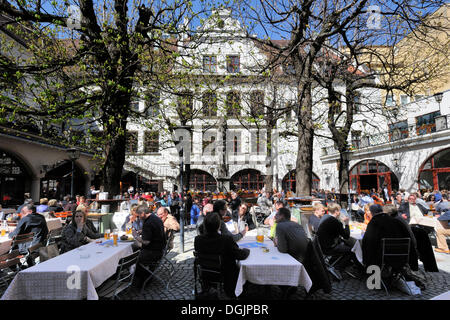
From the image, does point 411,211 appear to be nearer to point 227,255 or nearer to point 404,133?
point 227,255

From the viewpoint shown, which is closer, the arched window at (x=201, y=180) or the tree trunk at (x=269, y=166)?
the tree trunk at (x=269, y=166)

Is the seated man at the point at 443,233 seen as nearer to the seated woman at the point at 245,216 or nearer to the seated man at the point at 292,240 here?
the seated woman at the point at 245,216

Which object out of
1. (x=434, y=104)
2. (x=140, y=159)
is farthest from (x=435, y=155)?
(x=140, y=159)

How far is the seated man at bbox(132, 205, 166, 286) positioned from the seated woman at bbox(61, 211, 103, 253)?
3.62 feet

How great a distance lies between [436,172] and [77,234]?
64.5 ft

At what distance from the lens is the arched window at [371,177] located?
1898cm

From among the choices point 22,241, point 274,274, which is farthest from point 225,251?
point 22,241

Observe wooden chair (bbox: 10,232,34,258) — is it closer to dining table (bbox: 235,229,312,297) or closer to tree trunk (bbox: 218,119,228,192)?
dining table (bbox: 235,229,312,297)

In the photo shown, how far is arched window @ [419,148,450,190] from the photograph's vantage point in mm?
15164

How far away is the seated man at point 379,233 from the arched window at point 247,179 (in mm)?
20826

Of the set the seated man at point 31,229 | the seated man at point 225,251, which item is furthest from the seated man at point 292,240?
the seated man at point 31,229

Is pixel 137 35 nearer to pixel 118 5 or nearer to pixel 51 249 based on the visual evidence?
pixel 118 5

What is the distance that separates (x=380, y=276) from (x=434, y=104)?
20.2m

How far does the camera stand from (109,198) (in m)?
7.84
